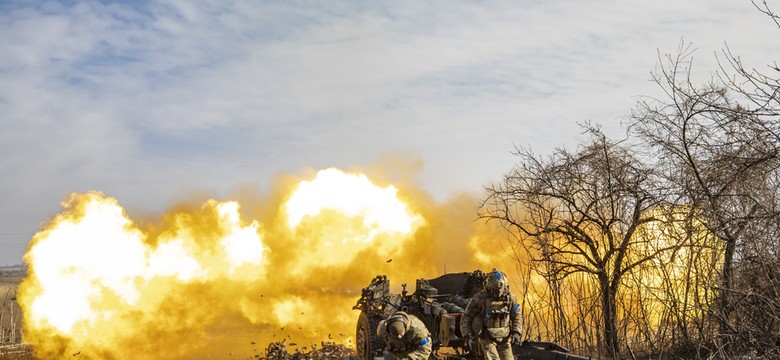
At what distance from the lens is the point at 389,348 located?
1067 cm

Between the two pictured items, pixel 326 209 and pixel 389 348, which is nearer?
pixel 389 348

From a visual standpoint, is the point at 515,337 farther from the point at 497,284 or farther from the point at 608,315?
the point at 608,315

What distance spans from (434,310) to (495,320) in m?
2.46

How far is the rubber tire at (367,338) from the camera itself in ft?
48.5

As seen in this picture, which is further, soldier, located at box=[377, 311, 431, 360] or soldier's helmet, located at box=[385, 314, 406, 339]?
soldier, located at box=[377, 311, 431, 360]

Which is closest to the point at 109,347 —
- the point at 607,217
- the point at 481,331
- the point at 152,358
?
the point at 152,358

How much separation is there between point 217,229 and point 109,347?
19.1 feet

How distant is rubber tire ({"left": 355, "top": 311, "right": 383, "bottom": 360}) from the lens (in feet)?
48.5

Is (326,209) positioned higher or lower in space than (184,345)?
higher

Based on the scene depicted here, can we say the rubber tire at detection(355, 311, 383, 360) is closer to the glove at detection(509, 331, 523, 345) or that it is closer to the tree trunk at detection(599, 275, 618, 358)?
the glove at detection(509, 331, 523, 345)

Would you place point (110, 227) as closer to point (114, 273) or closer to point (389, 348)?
point (114, 273)

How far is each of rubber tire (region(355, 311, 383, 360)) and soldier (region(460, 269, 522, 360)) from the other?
275 centimetres

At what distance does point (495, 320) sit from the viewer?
1230cm

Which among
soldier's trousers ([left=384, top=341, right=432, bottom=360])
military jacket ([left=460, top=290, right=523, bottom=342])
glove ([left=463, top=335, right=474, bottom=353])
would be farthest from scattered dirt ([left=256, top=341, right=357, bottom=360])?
soldier's trousers ([left=384, top=341, right=432, bottom=360])
